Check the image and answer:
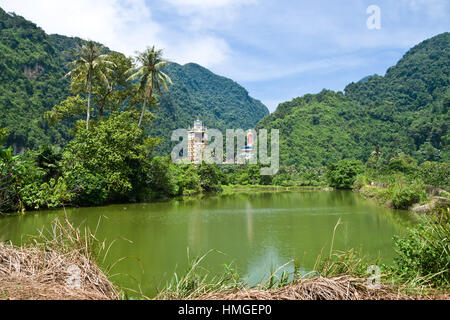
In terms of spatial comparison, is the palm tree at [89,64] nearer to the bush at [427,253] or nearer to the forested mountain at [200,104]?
the bush at [427,253]

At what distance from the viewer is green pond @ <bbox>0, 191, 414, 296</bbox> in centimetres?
746

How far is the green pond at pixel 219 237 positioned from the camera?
294 inches

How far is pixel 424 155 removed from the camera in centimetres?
5775

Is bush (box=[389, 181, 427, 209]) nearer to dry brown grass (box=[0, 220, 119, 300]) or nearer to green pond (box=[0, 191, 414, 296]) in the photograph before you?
green pond (box=[0, 191, 414, 296])

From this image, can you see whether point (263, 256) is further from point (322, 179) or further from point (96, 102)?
point (322, 179)

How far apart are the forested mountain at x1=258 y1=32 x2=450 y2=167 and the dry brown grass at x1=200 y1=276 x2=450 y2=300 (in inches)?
2242

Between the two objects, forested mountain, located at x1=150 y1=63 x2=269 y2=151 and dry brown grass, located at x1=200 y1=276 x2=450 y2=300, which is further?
forested mountain, located at x1=150 y1=63 x2=269 y2=151

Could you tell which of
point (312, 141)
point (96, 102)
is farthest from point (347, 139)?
point (96, 102)
